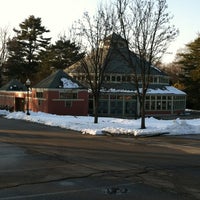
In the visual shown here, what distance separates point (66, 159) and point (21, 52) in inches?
2445

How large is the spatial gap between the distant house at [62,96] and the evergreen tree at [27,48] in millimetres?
25637

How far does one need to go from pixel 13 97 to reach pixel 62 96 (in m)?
12.0

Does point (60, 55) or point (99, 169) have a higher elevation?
point (60, 55)

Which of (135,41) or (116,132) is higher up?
(135,41)

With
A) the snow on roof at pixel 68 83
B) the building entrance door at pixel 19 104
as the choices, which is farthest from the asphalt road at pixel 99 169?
the building entrance door at pixel 19 104

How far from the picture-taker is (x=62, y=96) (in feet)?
150

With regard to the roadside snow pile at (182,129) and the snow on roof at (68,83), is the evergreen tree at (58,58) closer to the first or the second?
the snow on roof at (68,83)

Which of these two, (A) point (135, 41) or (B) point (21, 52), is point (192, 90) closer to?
(B) point (21, 52)

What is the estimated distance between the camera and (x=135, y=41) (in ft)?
80.2

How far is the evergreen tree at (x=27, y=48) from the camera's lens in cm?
7288

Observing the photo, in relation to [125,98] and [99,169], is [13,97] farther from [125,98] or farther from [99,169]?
[99,169]

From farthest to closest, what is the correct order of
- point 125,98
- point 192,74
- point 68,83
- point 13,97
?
point 192,74
point 13,97
point 125,98
point 68,83

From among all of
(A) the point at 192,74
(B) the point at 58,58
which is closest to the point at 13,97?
(B) the point at 58,58

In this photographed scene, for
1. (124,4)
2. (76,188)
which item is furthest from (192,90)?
(76,188)
